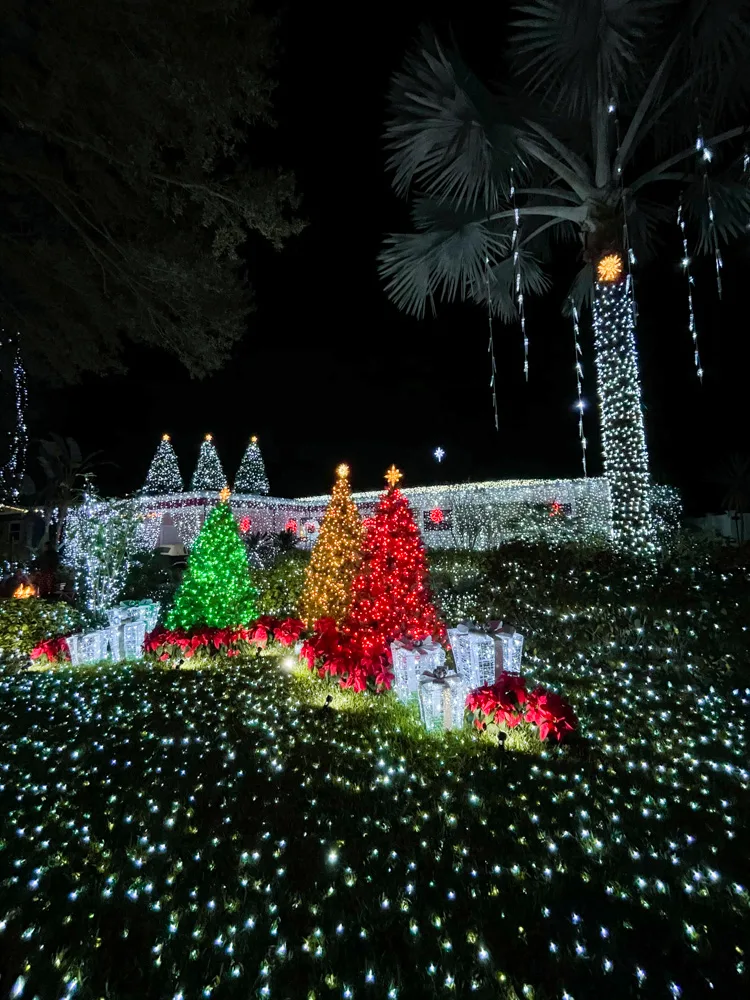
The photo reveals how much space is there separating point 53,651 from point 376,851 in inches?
246

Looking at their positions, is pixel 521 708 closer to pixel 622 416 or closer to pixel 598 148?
pixel 622 416

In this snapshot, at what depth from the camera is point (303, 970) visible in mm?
1982

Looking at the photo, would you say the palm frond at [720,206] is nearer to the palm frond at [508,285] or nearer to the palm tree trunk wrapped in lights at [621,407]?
the palm tree trunk wrapped in lights at [621,407]

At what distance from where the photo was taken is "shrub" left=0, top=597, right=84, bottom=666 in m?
Answer: 7.71

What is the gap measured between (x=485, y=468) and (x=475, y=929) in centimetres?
2970

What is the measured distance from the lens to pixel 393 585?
6164 millimetres

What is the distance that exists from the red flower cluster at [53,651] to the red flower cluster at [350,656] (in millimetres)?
3578

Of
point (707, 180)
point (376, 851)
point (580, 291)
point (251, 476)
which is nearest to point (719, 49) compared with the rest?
point (707, 180)

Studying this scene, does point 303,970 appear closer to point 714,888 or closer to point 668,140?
point 714,888

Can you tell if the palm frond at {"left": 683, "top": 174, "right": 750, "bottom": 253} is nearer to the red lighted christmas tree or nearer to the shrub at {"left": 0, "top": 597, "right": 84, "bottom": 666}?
the red lighted christmas tree

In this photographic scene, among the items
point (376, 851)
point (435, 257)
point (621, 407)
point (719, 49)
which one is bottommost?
point (376, 851)

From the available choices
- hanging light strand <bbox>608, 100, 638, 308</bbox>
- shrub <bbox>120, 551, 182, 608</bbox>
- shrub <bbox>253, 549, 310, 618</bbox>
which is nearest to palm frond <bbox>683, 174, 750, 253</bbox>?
hanging light strand <bbox>608, 100, 638, 308</bbox>

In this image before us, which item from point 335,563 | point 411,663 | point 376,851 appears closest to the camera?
point 376,851

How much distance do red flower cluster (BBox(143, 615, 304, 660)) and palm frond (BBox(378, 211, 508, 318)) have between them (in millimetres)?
6418
